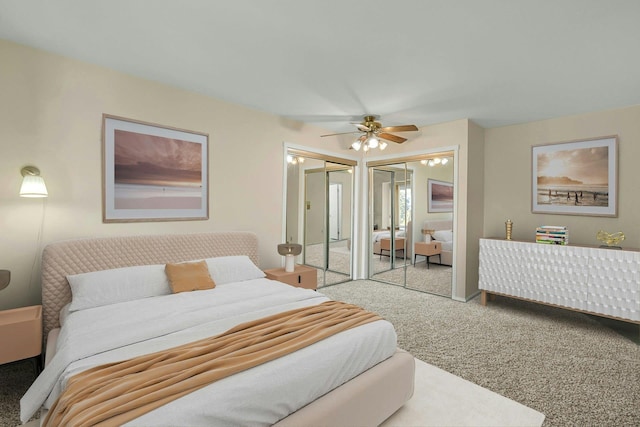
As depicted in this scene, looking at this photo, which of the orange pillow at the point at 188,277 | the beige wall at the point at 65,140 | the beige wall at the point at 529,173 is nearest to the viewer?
the beige wall at the point at 65,140

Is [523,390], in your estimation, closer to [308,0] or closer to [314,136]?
[308,0]

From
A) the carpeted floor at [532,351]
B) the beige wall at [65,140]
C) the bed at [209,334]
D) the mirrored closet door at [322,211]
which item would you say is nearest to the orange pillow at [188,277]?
the bed at [209,334]

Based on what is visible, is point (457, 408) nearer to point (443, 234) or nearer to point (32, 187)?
point (443, 234)

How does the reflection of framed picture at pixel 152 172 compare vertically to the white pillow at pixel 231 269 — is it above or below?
above

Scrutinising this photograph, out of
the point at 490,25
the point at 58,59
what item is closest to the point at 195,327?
the point at 58,59

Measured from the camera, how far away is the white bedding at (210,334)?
1316mm

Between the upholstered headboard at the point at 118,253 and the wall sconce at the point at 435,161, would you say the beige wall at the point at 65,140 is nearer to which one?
the upholstered headboard at the point at 118,253

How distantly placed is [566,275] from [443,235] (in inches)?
62.1

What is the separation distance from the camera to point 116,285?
8.48 feet

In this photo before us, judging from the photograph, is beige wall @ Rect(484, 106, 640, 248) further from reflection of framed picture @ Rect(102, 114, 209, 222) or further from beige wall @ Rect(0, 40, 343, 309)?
reflection of framed picture @ Rect(102, 114, 209, 222)

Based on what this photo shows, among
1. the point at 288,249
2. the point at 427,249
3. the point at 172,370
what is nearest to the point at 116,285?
the point at 172,370

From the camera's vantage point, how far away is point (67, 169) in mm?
2742

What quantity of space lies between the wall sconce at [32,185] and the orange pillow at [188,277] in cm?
114

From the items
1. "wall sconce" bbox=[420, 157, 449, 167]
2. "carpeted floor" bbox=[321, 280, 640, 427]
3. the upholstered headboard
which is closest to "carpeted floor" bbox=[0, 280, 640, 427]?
"carpeted floor" bbox=[321, 280, 640, 427]
